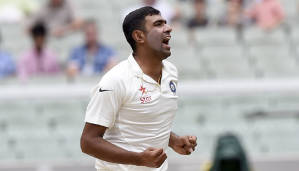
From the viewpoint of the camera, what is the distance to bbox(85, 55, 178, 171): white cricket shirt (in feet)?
14.2

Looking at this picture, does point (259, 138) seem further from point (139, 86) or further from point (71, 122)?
point (139, 86)

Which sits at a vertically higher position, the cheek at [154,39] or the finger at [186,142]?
the cheek at [154,39]

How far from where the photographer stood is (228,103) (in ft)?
35.7

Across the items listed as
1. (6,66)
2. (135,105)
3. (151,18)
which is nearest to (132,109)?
(135,105)

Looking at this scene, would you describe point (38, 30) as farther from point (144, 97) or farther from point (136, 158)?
point (136, 158)

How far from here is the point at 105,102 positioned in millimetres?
4312

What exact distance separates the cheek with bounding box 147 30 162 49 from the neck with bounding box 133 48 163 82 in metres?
0.06

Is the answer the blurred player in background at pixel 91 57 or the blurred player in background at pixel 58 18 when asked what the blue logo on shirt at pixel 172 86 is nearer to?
the blurred player in background at pixel 91 57

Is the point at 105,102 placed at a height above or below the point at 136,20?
below

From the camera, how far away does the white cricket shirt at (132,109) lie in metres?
→ 4.32

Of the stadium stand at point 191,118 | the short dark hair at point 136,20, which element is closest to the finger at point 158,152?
the short dark hair at point 136,20

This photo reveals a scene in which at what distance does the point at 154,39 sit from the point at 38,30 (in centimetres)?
820

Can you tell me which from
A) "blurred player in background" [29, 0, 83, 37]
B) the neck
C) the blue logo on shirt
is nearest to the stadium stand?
"blurred player in background" [29, 0, 83, 37]

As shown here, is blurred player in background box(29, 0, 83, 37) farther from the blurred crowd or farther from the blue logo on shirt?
the blue logo on shirt
